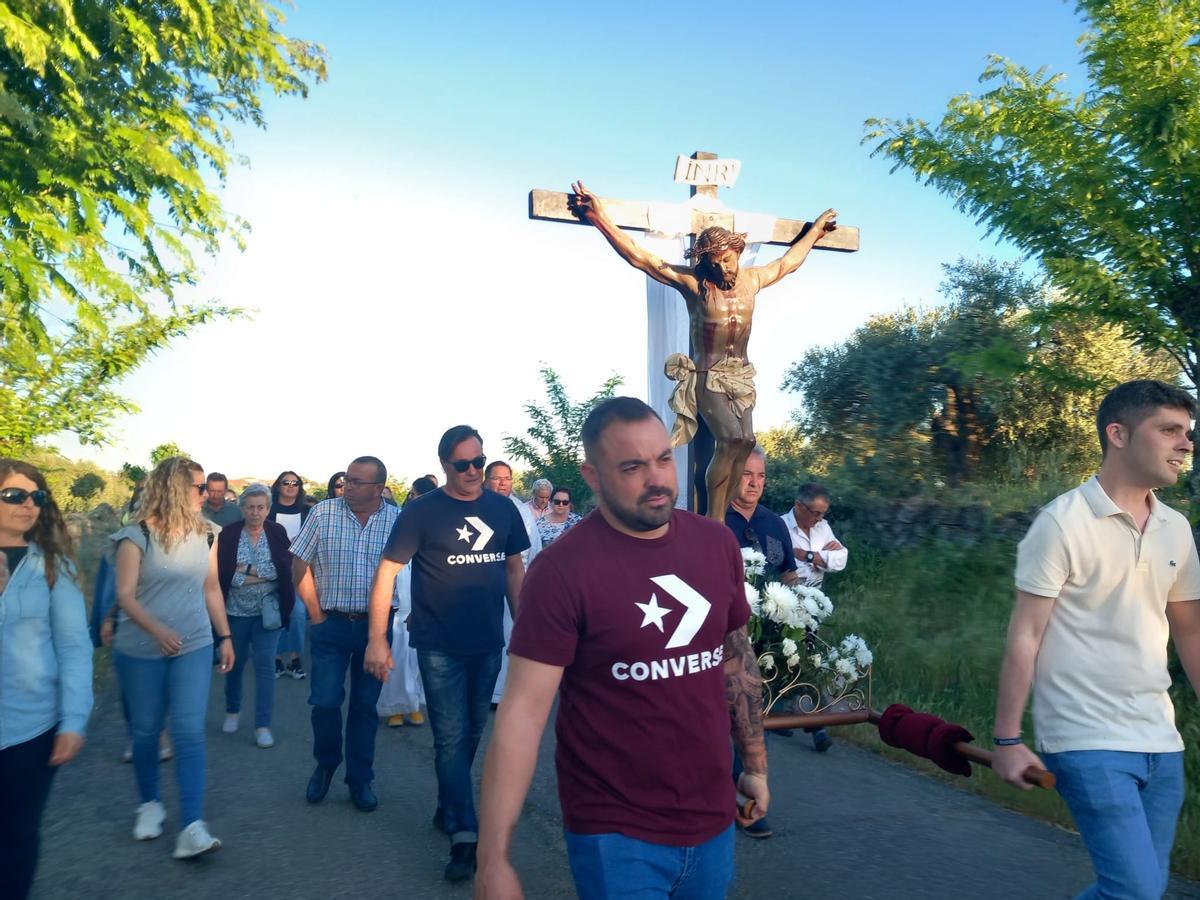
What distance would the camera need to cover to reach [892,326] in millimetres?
14578

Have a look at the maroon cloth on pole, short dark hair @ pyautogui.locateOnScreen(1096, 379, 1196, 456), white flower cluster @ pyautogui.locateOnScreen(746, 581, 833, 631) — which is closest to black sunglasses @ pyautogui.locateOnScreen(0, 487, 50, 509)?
the maroon cloth on pole

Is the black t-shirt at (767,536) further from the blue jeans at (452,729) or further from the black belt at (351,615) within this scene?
the black belt at (351,615)

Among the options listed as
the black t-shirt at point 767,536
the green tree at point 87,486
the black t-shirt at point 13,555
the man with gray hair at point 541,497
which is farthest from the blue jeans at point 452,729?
the green tree at point 87,486

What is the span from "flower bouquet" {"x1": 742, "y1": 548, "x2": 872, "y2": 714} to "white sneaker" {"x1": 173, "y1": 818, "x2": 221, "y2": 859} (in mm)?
2789

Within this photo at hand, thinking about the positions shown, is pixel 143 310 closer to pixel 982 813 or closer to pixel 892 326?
pixel 982 813

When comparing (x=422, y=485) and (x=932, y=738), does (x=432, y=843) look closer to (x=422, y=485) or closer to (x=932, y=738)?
(x=932, y=738)

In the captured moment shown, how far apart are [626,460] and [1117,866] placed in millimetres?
1740

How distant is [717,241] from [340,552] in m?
3.10

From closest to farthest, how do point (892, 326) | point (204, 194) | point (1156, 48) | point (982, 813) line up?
1. point (982, 813)
2. point (1156, 48)
3. point (204, 194)
4. point (892, 326)

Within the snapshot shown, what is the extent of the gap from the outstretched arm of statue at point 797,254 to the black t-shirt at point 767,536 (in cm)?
176

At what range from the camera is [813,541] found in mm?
7762

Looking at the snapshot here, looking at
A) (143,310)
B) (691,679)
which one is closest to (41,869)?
(691,679)

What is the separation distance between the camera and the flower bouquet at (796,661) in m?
5.41

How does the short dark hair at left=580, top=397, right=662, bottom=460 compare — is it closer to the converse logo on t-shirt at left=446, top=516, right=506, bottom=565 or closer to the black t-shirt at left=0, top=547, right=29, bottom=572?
the black t-shirt at left=0, top=547, right=29, bottom=572
